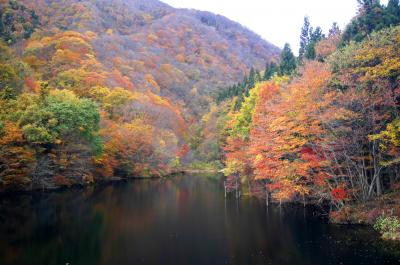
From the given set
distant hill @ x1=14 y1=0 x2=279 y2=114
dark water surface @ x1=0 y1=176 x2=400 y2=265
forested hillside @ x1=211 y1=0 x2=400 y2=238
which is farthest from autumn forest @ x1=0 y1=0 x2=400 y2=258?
dark water surface @ x1=0 y1=176 x2=400 y2=265

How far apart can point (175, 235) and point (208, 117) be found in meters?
59.3

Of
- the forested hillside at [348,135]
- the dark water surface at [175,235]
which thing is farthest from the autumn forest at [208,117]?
the dark water surface at [175,235]

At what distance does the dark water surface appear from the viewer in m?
15.9

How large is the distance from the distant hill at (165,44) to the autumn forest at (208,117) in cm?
69

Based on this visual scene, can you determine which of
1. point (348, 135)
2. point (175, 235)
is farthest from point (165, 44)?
point (175, 235)

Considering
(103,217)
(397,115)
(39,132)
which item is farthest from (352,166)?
(39,132)

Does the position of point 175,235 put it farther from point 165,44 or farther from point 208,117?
point 165,44

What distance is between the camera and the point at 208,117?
3091 inches

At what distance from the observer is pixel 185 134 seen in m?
80.6

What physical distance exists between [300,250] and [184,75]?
91381 mm

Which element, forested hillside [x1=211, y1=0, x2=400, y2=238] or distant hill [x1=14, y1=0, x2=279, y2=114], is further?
distant hill [x1=14, y1=0, x2=279, y2=114]

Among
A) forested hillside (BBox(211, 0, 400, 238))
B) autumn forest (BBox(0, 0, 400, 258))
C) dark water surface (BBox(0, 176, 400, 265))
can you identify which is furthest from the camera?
autumn forest (BBox(0, 0, 400, 258))

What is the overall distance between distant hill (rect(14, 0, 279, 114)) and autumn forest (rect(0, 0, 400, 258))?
2.27ft

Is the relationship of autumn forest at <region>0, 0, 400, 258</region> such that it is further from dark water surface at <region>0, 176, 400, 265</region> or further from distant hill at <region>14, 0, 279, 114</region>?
dark water surface at <region>0, 176, 400, 265</region>
